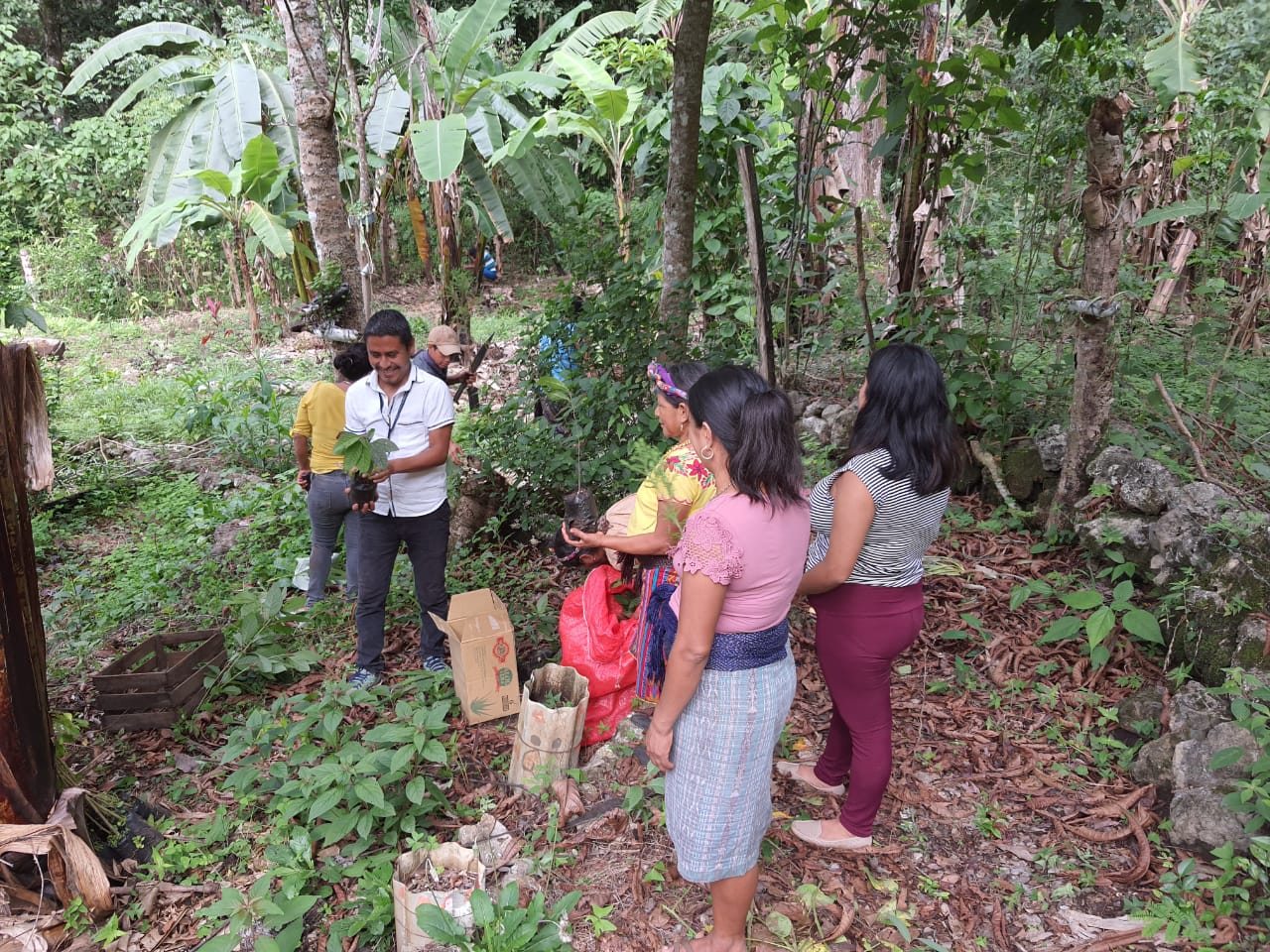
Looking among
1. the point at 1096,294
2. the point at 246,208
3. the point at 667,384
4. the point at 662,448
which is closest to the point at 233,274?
the point at 246,208

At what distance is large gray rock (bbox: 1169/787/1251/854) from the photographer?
2.52 m

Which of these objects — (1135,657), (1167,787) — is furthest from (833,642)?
(1135,657)

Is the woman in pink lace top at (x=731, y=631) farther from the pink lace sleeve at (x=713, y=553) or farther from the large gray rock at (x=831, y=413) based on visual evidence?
the large gray rock at (x=831, y=413)

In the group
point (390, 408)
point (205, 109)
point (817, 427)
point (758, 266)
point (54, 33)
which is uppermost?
point (54, 33)

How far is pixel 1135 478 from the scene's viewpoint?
3963mm

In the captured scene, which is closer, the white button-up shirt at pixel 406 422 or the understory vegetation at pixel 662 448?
the understory vegetation at pixel 662 448

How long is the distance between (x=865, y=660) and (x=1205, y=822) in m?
1.28

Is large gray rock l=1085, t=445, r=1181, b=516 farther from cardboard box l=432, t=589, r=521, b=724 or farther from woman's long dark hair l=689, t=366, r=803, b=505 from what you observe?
cardboard box l=432, t=589, r=521, b=724

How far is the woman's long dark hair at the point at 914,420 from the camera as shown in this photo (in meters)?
2.37

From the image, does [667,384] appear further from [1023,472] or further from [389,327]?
[1023,472]

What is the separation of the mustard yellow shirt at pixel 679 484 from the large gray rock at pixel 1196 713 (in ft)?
6.52

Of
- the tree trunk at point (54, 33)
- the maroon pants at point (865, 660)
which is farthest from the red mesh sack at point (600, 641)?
the tree trunk at point (54, 33)

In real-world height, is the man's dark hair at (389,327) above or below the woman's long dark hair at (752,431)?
above

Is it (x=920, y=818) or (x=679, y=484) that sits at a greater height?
(x=679, y=484)
